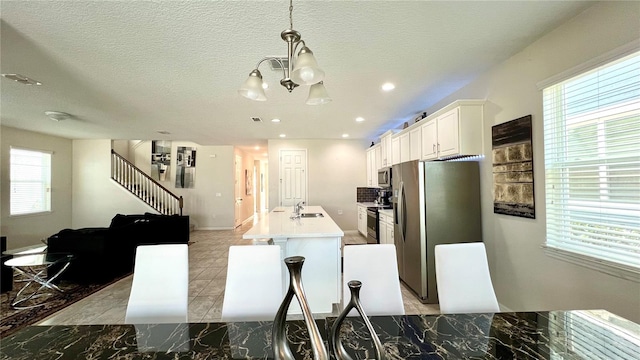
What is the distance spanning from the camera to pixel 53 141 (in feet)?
21.1

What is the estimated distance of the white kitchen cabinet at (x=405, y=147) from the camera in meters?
4.23

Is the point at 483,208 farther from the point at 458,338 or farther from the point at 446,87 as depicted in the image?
the point at 458,338

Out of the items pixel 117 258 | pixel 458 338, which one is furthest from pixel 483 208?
pixel 117 258

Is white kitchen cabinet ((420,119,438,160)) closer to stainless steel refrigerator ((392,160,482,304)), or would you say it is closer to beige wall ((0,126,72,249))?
stainless steel refrigerator ((392,160,482,304))

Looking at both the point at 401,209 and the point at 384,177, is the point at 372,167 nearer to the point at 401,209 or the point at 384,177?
the point at 384,177

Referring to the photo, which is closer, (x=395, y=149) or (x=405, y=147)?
(x=405, y=147)

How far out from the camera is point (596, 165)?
1.83m

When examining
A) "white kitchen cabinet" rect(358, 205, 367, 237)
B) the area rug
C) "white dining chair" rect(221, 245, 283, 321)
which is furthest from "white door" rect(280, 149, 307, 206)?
"white dining chair" rect(221, 245, 283, 321)

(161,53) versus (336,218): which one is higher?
(161,53)

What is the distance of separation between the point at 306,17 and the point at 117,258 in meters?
4.38

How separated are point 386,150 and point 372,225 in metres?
1.55

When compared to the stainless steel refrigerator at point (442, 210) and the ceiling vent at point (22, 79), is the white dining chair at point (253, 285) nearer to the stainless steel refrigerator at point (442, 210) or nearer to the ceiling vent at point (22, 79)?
the stainless steel refrigerator at point (442, 210)

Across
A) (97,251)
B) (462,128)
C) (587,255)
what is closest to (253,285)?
(587,255)

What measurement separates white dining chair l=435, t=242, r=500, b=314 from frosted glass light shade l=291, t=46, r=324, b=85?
1200 millimetres
